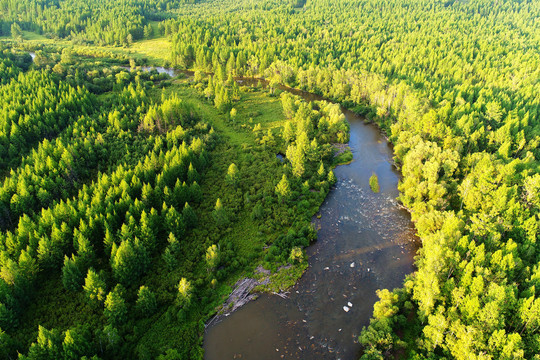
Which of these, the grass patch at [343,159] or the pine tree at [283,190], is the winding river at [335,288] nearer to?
the pine tree at [283,190]

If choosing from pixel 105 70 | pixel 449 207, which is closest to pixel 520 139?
pixel 449 207

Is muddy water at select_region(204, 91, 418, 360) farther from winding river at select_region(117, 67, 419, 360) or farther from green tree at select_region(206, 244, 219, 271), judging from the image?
green tree at select_region(206, 244, 219, 271)

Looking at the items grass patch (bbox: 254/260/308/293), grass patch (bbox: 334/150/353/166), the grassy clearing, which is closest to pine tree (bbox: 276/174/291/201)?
grass patch (bbox: 254/260/308/293)

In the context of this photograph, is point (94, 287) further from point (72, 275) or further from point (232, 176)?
point (232, 176)

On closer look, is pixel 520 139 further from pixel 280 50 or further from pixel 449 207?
pixel 280 50

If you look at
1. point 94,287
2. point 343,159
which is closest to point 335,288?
point 94,287
